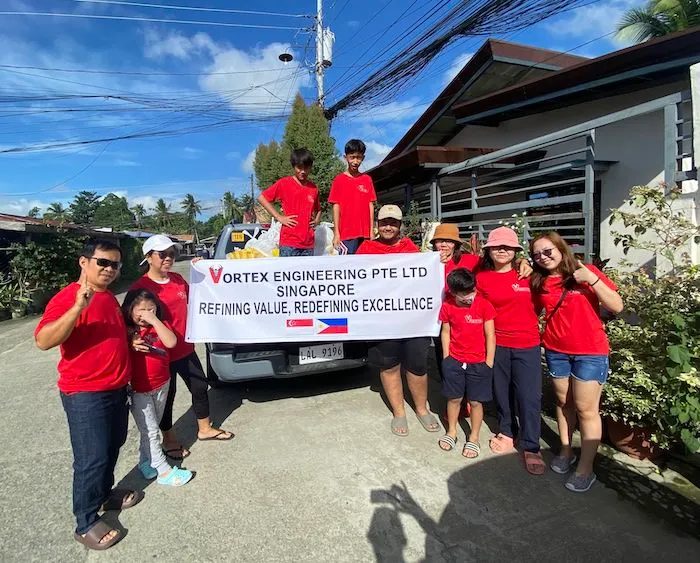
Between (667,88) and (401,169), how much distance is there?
14.1 feet

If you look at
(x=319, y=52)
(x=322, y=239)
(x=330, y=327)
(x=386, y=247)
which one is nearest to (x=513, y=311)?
(x=386, y=247)

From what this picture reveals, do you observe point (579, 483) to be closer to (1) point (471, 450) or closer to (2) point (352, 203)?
(1) point (471, 450)

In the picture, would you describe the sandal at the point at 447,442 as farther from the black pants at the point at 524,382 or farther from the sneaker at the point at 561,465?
the sneaker at the point at 561,465

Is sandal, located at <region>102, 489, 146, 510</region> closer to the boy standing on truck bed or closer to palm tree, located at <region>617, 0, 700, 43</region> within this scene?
the boy standing on truck bed

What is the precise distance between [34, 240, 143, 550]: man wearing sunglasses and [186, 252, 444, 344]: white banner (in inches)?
47.0

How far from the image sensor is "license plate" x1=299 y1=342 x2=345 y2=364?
3.76 metres

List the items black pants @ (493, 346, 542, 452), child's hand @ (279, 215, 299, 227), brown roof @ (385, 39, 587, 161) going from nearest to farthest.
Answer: black pants @ (493, 346, 542, 452), child's hand @ (279, 215, 299, 227), brown roof @ (385, 39, 587, 161)

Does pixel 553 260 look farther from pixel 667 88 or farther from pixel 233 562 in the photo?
pixel 667 88

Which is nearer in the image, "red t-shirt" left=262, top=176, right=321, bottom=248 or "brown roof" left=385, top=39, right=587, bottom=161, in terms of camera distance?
"red t-shirt" left=262, top=176, right=321, bottom=248

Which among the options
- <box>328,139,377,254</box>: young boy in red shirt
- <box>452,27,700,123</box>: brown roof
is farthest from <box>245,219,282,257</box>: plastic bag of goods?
<box>452,27,700,123</box>: brown roof

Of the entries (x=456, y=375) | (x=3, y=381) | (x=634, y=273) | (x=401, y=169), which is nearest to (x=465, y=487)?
(x=456, y=375)

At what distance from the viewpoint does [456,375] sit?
3.18 metres

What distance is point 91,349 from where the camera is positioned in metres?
2.27

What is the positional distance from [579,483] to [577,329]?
1.01m
